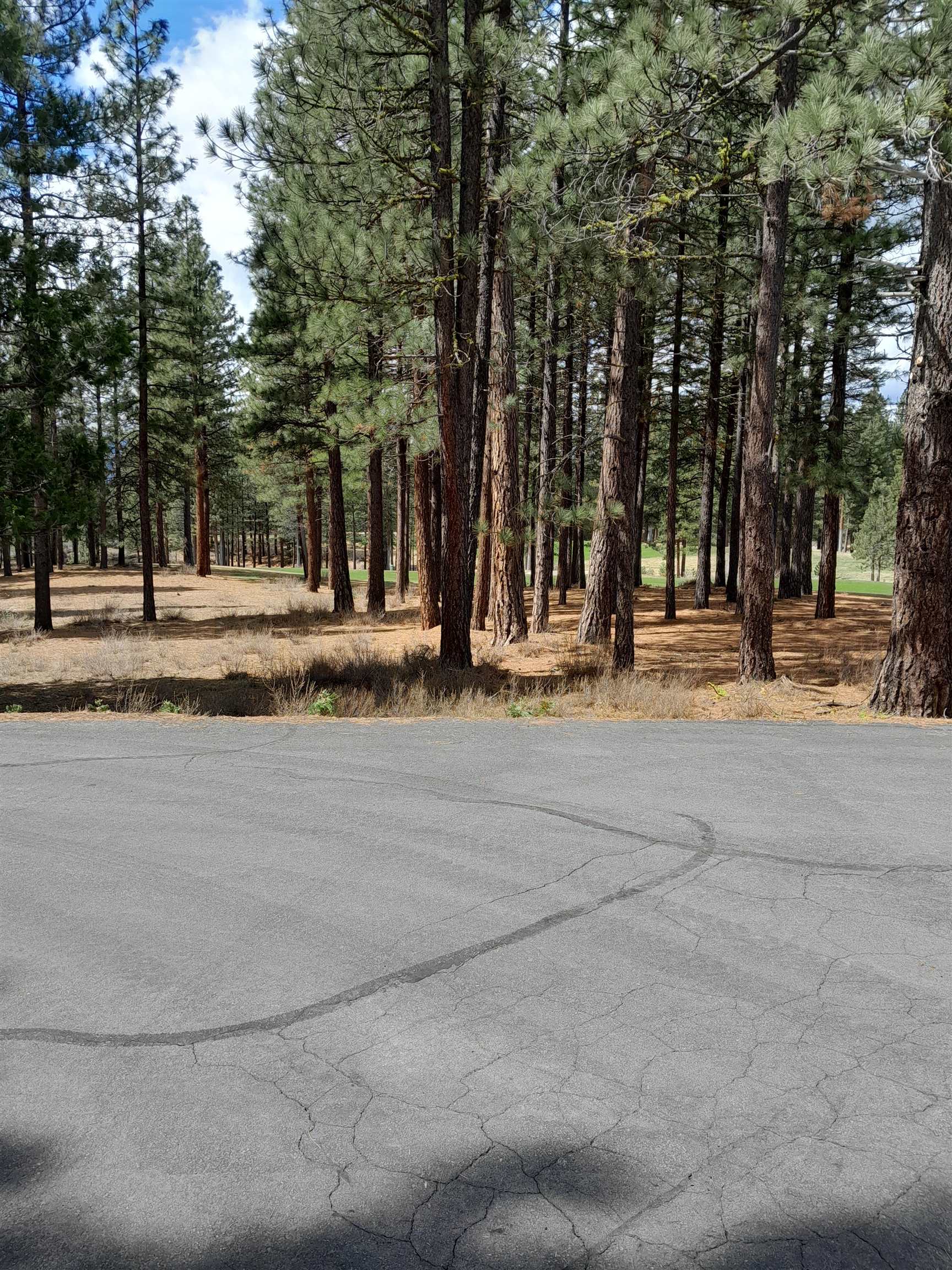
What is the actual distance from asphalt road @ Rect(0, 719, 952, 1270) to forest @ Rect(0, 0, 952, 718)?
6981 mm

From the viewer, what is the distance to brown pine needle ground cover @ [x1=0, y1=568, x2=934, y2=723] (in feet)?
38.2

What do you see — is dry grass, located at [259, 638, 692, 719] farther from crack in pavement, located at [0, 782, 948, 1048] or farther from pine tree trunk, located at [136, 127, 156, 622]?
pine tree trunk, located at [136, 127, 156, 622]

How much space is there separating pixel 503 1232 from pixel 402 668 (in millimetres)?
12017

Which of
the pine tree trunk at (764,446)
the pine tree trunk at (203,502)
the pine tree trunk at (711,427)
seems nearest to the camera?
the pine tree trunk at (764,446)

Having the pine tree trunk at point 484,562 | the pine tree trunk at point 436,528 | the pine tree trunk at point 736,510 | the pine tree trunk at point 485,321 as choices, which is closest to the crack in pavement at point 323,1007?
the pine tree trunk at point 485,321

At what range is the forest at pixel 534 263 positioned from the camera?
33.3 ft

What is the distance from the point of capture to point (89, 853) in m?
5.46

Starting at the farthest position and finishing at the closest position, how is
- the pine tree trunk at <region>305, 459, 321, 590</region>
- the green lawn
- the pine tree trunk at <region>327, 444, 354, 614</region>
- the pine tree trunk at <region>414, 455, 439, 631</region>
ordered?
the green lawn, the pine tree trunk at <region>305, 459, 321, 590</region>, the pine tree trunk at <region>327, 444, 354, 614</region>, the pine tree trunk at <region>414, 455, 439, 631</region>

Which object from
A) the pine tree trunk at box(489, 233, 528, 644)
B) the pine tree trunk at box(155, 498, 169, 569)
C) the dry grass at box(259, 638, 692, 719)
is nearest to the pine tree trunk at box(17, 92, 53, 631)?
the dry grass at box(259, 638, 692, 719)

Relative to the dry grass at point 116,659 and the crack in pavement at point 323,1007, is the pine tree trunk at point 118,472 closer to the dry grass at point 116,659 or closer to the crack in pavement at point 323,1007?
the dry grass at point 116,659

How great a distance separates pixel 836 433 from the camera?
21172mm

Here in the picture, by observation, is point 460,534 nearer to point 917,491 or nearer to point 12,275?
point 917,491

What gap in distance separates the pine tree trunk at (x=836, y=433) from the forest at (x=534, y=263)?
0.10 m

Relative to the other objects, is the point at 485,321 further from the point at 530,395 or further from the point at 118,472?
the point at 118,472
